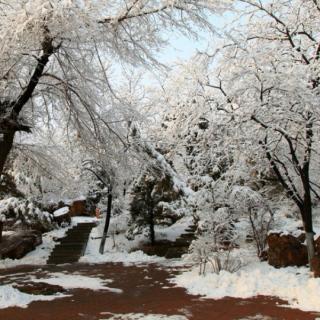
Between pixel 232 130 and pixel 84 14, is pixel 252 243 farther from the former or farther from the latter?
pixel 84 14

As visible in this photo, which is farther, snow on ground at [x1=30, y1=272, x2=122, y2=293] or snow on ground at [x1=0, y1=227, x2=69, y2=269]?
snow on ground at [x1=0, y1=227, x2=69, y2=269]

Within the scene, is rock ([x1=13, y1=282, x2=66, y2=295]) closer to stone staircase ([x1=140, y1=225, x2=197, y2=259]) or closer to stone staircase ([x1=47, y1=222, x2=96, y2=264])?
stone staircase ([x1=47, y1=222, x2=96, y2=264])

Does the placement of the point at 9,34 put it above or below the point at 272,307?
above

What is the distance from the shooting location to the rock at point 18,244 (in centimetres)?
1839

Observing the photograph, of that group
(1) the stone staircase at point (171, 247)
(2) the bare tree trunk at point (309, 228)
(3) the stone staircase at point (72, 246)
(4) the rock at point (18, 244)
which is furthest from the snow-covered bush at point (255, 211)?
(4) the rock at point (18, 244)

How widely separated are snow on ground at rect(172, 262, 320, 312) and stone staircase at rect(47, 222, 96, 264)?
7692 millimetres

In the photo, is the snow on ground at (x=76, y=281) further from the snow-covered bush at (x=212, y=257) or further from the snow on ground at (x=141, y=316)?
the snow on ground at (x=141, y=316)

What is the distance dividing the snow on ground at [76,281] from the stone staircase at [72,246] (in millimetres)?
4205

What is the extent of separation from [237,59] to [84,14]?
4913mm

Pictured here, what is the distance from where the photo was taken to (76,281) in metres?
12.5

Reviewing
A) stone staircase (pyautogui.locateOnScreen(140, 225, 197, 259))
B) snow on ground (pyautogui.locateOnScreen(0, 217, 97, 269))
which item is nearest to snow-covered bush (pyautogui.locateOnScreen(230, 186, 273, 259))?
stone staircase (pyautogui.locateOnScreen(140, 225, 197, 259))

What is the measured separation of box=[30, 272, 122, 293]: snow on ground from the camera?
11653 mm

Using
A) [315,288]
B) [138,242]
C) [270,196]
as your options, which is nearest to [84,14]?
[315,288]

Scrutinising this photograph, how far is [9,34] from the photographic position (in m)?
6.58
